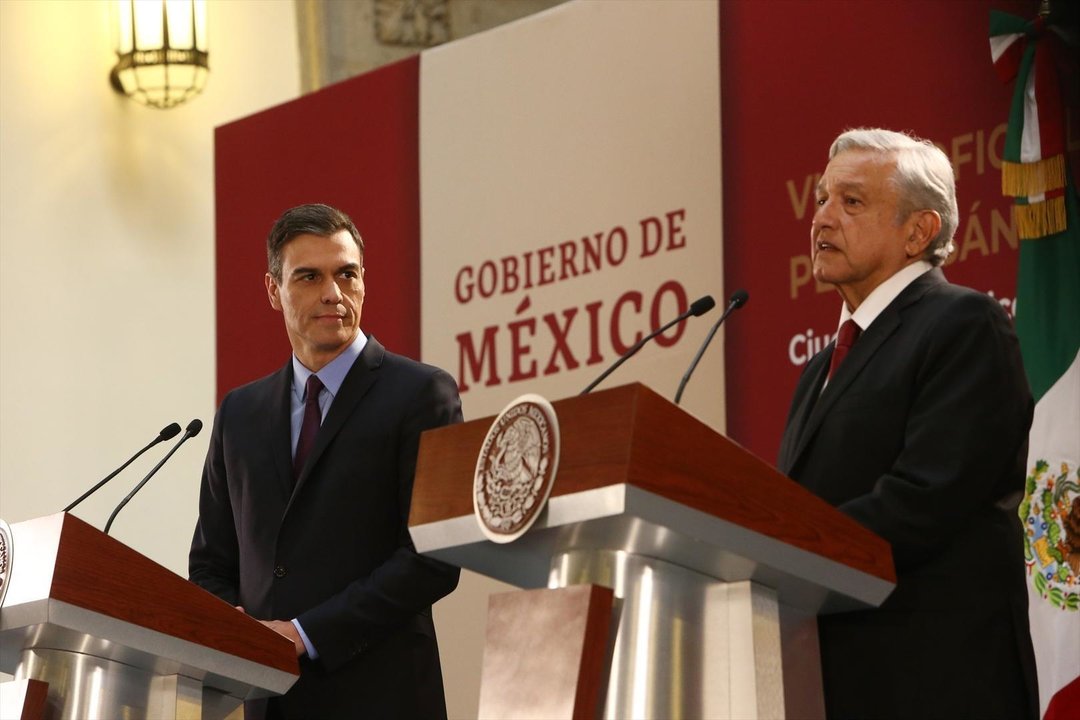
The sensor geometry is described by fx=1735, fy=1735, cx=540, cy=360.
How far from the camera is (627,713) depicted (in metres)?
2.25

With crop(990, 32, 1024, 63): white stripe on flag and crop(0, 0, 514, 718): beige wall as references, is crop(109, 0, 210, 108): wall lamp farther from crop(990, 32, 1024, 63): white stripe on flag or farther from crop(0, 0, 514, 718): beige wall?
crop(990, 32, 1024, 63): white stripe on flag

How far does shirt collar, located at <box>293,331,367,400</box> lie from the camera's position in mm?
3408

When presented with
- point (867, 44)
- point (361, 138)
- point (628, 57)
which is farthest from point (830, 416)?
point (361, 138)

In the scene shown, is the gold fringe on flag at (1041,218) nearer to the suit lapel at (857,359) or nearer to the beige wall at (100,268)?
the suit lapel at (857,359)

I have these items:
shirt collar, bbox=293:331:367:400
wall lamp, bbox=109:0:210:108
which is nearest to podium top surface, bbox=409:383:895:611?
shirt collar, bbox=293:331:367:400

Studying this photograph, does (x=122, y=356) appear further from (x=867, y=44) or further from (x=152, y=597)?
(x=152, y=597)

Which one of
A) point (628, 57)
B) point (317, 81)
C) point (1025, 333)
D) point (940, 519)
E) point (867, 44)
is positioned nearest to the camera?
point (940, 519)

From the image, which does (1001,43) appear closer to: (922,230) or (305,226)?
(922,230)

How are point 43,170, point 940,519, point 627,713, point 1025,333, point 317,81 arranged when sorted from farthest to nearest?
point 317,81 → point 43,170 → point 1025,333 → point 940,519 → point 627,713

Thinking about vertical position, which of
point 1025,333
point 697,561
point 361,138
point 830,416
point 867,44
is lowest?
point 697,561

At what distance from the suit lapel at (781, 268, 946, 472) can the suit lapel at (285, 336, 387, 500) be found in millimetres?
910

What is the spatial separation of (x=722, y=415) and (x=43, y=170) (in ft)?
12.1

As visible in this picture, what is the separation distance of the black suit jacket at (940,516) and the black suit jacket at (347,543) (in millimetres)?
855

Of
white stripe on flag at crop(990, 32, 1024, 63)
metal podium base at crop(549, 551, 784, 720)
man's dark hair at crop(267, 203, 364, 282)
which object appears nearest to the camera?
metal podium base at crop(549, 551, 784, 720)
